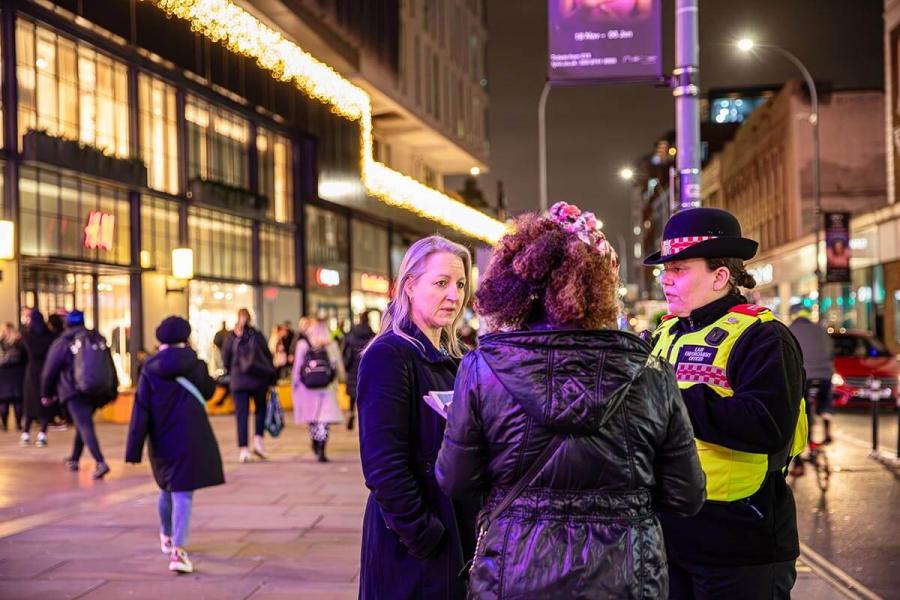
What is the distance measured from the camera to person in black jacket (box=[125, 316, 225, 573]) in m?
7.32

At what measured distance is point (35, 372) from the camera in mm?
16000

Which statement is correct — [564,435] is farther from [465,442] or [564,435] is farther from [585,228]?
[585,228]

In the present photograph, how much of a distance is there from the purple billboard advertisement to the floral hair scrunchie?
6.68 metres

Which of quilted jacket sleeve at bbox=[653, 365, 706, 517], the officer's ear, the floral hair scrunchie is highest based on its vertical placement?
the floral hair scrunchie

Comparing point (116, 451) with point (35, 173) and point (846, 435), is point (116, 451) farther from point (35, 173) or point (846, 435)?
point (846, 435)

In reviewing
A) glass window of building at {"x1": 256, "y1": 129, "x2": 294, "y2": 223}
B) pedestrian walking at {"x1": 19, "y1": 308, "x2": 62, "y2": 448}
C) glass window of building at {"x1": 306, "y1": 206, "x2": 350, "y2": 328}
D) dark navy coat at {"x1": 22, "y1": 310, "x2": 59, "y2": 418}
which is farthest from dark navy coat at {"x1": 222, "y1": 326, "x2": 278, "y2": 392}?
glass window of building at {"x1": 306, "y1": 206, "x2": 350, "y2": 328}

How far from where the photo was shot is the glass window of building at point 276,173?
33781 millimetres

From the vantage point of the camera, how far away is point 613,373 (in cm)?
257

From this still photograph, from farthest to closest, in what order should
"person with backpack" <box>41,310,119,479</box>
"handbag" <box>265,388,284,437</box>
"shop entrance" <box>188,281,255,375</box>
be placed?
1. "shop entrance" <box>188,281,255,375</box>
2. "handbag" <box>265,388,284,437</box>
3. "person with backpack" <box>41,310,119,479</box>

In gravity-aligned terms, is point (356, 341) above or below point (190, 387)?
above

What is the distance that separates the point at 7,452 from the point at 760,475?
44.4 ft

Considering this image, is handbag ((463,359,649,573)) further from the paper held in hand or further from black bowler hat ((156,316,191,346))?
black bowler hat ((156,316,191,346))

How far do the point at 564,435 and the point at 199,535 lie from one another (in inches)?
254

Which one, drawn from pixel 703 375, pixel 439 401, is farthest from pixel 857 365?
pixel 439 401
